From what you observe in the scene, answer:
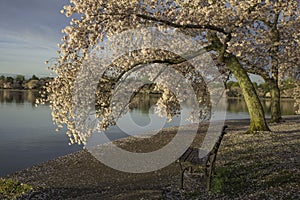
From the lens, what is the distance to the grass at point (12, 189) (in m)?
11.9

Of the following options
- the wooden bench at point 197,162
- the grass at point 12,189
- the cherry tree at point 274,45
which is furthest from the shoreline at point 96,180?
the cherry tree at point 274,45

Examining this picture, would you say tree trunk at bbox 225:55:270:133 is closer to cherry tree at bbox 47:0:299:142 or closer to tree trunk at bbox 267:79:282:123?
cherry tree at bbox 47:0:299:142

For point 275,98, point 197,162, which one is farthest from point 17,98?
point 197,162

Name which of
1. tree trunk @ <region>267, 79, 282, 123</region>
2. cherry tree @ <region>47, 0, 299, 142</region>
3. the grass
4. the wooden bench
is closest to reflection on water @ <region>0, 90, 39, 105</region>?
tree trunk @ <region>267, 79, 282, 123</region>

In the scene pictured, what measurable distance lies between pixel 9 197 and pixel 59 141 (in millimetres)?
16870

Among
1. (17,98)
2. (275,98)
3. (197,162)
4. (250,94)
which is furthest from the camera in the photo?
(17,98)

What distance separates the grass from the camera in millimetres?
11945

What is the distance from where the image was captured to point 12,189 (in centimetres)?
1281

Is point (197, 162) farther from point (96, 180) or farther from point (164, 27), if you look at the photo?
point (164, 27)

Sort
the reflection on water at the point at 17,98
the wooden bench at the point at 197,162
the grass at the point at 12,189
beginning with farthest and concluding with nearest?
the reflection on water at the point at 17,98 → the grass at the point at 12,189 → the wooden bench at the point at 197,162

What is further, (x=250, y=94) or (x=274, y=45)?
(x=274, y=45)

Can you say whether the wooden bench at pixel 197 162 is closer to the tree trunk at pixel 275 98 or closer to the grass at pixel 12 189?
the grass at pixel 12 189

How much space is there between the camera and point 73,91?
16.7 m

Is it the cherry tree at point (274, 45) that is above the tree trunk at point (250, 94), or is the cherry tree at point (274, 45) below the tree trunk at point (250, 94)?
above
